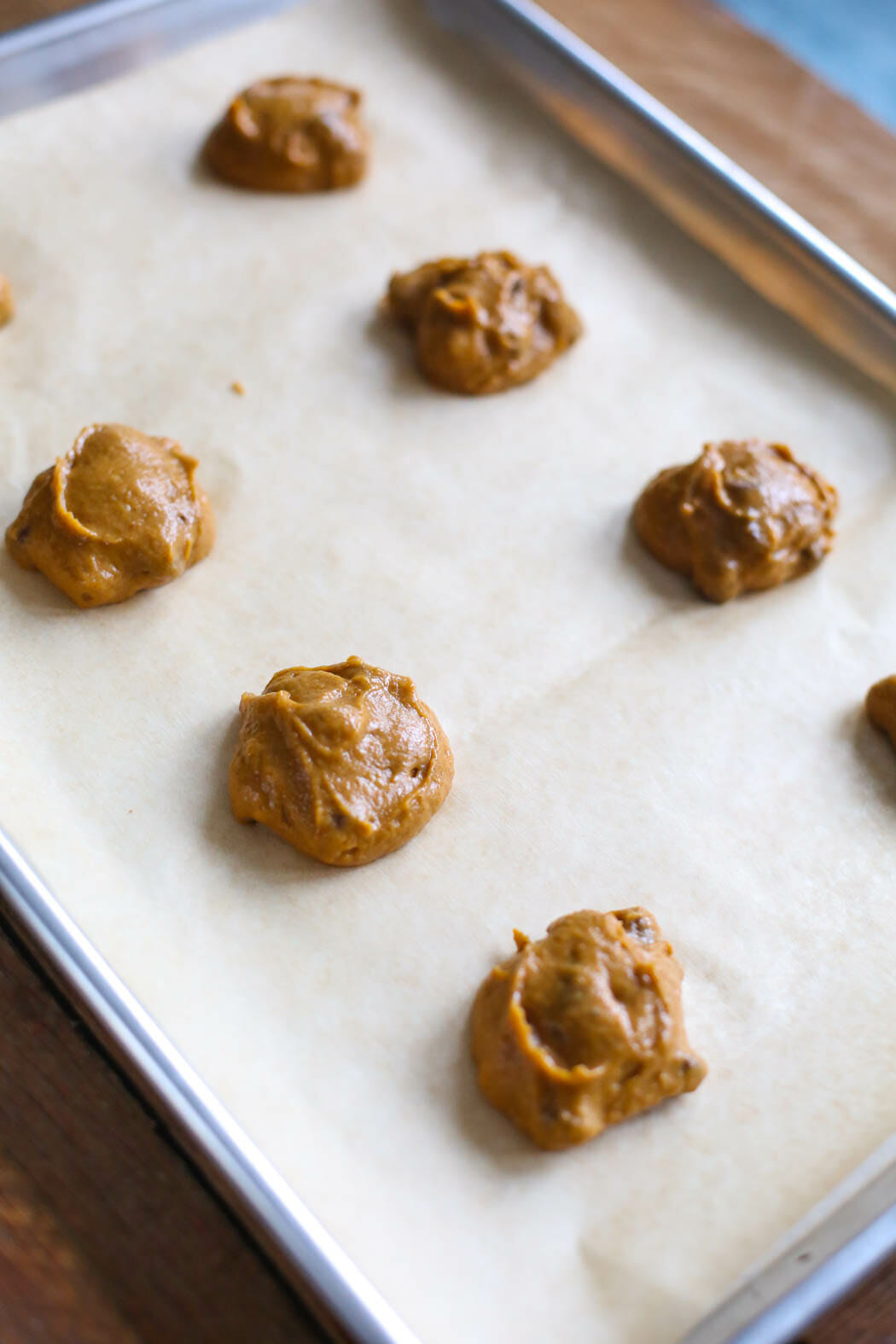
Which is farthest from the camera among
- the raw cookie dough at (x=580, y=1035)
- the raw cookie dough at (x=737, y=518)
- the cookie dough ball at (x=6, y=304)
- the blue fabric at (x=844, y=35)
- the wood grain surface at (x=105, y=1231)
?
the blue fabric at (x=844, y=35)

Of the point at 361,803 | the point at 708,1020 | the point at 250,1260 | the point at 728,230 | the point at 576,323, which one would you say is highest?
the point at 728,230

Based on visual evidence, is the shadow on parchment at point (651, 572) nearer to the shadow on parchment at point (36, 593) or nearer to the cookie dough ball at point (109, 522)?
the cookie dough ball at point (109, 522)

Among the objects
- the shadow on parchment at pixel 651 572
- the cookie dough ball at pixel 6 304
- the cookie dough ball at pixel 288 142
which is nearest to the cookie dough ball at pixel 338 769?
the shadow on parchment at pixel 651 572

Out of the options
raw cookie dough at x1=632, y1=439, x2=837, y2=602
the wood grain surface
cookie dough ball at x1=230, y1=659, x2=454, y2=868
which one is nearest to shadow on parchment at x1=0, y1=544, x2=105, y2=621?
cookie dough ball at x1=230, y1=659, x2=454, y2=868

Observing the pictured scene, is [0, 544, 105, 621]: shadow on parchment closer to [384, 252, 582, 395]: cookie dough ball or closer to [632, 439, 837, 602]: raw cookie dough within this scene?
[384, 252, 582, 395]: cookie dough ball

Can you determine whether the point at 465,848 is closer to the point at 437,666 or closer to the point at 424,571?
the point at 437,666

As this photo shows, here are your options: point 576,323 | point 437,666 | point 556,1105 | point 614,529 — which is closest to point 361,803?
point 437,666
